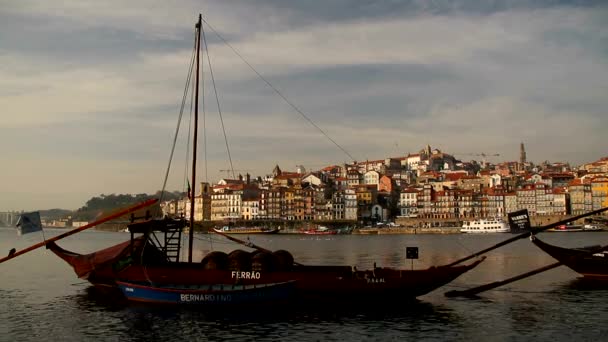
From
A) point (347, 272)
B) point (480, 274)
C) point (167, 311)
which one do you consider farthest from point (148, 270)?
point (480, 274)

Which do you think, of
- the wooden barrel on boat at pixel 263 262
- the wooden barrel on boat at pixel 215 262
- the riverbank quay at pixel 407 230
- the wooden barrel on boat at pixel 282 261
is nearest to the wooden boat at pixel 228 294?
the wooden barrel on boat at pixel 263 262

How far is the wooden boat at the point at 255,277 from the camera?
27344 mm

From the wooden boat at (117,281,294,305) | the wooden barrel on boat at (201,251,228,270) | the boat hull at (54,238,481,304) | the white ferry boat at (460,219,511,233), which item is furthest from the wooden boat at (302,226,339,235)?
the wooden boat at (117,281,294,305)

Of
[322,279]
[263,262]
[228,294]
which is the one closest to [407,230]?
[263,262]

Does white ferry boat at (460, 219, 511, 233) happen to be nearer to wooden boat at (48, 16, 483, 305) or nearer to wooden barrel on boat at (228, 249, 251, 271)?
wooden boat at (48, 16, 483, 305)

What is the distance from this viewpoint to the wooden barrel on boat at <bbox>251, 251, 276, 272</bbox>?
28141mm

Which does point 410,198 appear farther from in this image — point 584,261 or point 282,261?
point 282,261

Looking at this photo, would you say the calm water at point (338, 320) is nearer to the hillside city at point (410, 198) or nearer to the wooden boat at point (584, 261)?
the wooden boat at point (584, 261)

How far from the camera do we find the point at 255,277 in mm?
28062

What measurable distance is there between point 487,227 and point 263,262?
11563 centimetres

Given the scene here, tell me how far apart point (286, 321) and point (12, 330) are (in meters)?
9.91

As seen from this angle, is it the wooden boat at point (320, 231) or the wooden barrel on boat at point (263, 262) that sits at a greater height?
the wooden barrel on boat at point (263, 262)

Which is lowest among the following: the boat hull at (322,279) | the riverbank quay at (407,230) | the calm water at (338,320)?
the calm water at (338,320)

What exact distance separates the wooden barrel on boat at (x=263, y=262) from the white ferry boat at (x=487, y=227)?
114 metres
